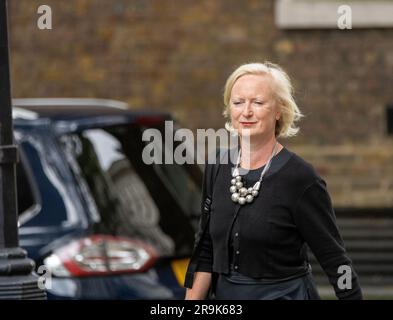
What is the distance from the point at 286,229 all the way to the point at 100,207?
252 centimetres

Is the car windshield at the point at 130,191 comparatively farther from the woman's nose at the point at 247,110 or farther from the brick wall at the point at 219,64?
the brick wall at the point at 219,64

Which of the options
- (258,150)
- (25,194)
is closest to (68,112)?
(25,194)

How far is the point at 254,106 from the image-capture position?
4895 mm

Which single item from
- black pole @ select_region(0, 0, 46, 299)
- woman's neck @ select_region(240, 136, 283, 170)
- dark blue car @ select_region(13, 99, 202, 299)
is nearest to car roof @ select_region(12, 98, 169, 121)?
dark blue car @ select_region(13, 99, 202, 299)

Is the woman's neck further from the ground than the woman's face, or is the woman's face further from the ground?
the woman's face

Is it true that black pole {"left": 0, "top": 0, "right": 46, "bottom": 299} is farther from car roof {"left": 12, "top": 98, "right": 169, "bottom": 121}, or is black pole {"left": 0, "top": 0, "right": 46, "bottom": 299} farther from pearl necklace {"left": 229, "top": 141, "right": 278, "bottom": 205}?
car roof {"left": 12, "top": 98, "right": 169, "bottom": 121}

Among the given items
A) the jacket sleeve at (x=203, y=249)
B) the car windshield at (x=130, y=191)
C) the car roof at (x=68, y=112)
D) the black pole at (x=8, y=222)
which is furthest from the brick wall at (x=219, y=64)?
the jacket sleeve at (x=203, y=249)

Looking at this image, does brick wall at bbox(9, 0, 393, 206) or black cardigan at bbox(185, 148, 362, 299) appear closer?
black cardigan at bbox(185, 148, 362, 299)

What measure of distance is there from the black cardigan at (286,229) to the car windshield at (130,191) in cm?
235

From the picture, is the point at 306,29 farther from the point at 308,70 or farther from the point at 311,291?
the point at 311,291

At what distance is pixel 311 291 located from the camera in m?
4.90

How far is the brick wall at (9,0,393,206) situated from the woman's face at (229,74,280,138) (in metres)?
8.92

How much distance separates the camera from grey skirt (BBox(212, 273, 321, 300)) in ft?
15.9
